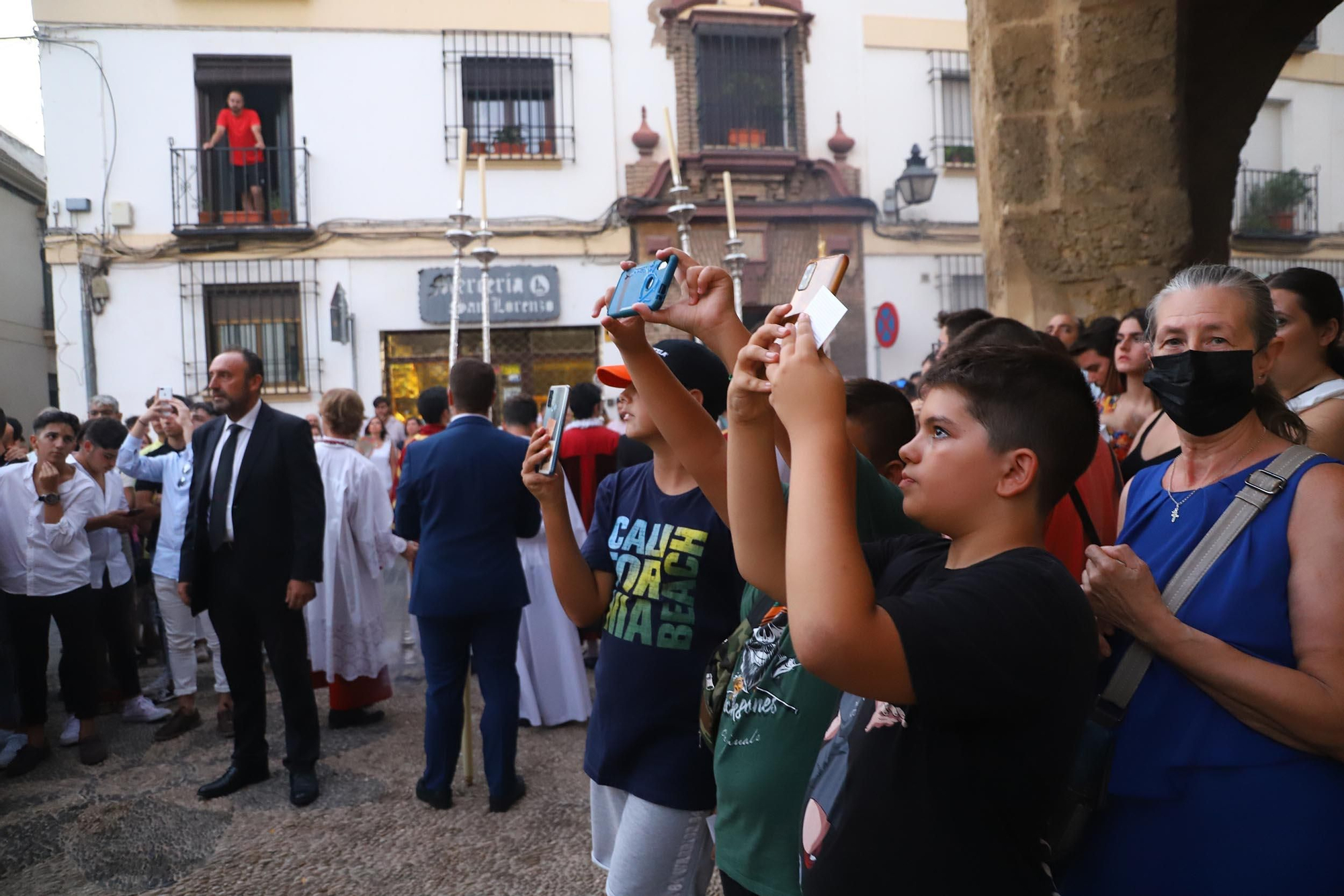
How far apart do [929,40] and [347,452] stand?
11.7 metres

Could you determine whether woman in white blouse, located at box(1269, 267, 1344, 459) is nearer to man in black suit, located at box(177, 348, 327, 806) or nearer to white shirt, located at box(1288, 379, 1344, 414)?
white shirt, located at box(1288, 379, 1344, 414)

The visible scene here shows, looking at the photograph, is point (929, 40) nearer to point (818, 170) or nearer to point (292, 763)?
point (818, 170)

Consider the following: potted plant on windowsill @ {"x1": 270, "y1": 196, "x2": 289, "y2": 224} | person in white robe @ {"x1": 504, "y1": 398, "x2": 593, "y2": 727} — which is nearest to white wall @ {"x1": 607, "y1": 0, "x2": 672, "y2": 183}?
potted plant on windowsill @ {"x1": 270, "y1": 196, "x2": 289, "y2": 224}

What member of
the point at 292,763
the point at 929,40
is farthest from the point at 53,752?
the point at 929,40

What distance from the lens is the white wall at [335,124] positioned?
1236 cm

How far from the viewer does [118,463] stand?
236 inches

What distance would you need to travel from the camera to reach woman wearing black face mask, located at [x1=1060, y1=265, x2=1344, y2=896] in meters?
1.45

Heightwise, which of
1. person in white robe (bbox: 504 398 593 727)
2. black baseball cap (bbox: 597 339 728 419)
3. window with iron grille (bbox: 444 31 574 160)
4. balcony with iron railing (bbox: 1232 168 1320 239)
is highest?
window with iron grille (bbox: 444 31 574 160)

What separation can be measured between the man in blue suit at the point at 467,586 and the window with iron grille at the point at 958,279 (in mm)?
10821

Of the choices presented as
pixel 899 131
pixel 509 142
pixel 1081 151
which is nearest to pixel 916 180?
pixel 899 131

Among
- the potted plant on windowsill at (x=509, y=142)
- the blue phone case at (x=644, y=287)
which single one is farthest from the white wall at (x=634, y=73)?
the blue phone case at (x=644, y=287)

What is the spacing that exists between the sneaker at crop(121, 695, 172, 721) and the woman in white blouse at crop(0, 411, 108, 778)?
0.47 metres

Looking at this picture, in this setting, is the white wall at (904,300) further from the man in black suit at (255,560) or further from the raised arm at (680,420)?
the raised arm at (680,420)

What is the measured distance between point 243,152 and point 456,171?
8.96 ft
